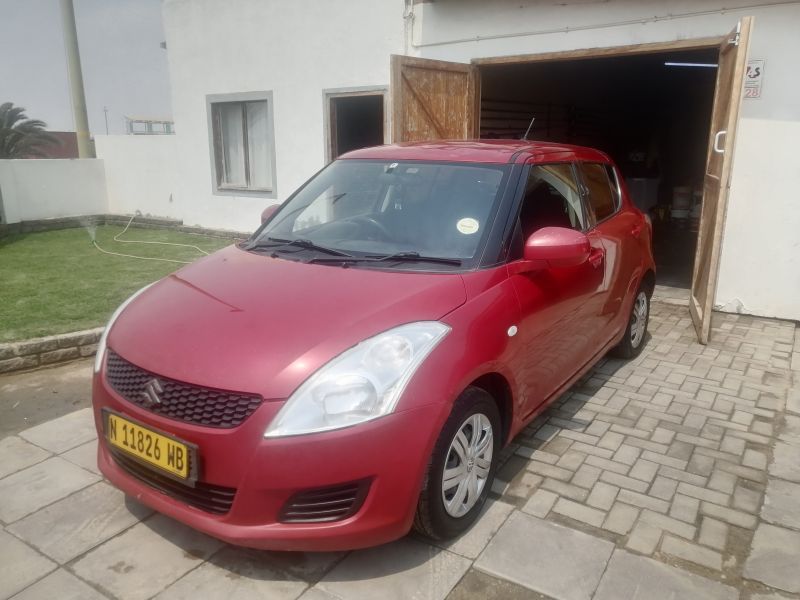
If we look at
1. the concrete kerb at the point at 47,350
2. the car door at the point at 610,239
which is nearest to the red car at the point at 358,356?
the car door at the point at 610,239

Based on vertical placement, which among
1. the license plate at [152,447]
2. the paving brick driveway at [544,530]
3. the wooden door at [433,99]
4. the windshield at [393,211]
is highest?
the wooden door at [433,99]

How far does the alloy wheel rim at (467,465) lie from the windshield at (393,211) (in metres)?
0.78

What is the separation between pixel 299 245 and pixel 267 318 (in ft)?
2.79

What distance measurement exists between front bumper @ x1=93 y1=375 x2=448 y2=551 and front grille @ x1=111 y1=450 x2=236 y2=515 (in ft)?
0.09

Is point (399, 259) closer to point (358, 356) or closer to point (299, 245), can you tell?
point (299, 245)

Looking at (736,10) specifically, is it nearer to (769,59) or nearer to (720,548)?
(769,59)

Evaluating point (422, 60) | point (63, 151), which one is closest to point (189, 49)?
point (422, 60)

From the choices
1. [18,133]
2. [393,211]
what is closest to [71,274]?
[393,211]

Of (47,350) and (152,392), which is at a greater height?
(152,392)

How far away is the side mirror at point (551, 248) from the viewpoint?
2.98m

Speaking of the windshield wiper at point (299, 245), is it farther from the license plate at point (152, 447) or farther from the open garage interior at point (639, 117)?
the open garage interior at point (639, 117)

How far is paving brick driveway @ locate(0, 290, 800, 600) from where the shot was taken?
2.46 meters

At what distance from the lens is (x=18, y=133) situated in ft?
71.8

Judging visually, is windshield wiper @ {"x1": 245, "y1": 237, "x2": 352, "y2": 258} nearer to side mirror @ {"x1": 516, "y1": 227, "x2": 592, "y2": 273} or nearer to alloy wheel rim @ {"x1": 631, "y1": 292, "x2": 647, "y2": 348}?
side mirror @ {"x1": 516, "y1": 227, "x2": 592, "y2": 273}
